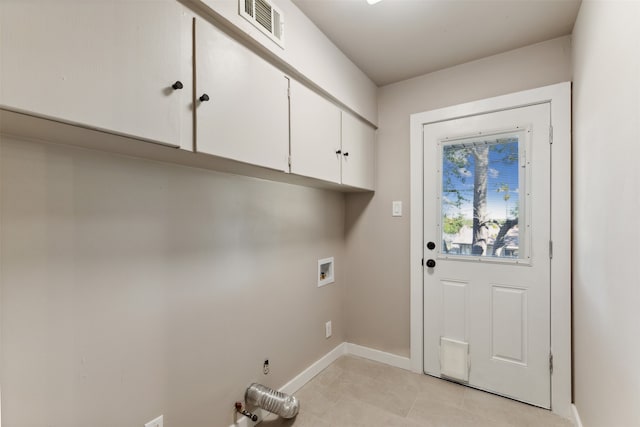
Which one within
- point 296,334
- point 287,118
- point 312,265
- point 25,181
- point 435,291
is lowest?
point 296,334

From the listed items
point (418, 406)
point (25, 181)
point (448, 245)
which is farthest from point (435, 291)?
point (25, 181)

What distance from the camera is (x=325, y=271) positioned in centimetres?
246

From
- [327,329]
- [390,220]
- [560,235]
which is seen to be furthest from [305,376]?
[560,235]

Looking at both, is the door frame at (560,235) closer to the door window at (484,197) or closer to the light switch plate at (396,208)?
the door window at (484,197)

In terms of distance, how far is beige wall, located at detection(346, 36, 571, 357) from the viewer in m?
2.24

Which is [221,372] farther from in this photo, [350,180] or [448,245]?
[448,245]

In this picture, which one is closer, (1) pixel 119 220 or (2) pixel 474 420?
(1) pixel 119 220

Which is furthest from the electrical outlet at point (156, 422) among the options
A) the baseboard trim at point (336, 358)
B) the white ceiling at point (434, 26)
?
the white ceiling at point (434, 26)

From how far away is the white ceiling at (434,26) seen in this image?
1.62m

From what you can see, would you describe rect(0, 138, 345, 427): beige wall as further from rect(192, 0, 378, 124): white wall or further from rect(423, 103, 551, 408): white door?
rect(423, 103, 551, 408): white door

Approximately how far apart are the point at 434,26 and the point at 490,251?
5.08 ft

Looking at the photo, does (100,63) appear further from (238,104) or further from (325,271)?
(325,271)

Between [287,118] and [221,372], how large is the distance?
1415 mm

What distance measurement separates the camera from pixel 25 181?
94 centimetres
